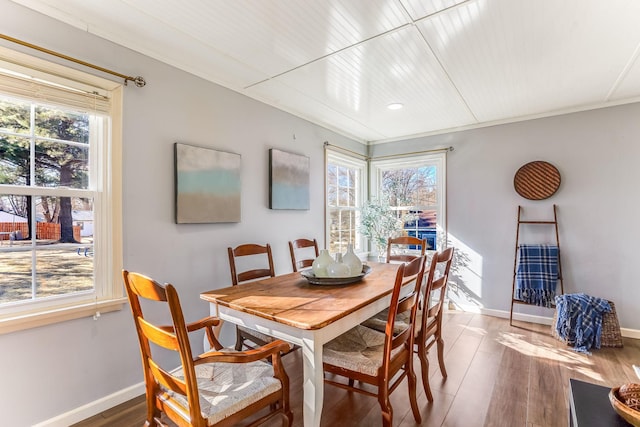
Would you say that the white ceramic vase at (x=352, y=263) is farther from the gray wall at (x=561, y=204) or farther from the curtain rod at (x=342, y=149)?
the gray wall at (x=561, y=204)

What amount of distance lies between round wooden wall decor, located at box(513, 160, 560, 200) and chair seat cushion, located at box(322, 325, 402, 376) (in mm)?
2768

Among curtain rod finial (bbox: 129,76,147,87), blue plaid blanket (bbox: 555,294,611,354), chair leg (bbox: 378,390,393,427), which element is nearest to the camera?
chair leg (bbox: 378,390,393,427)

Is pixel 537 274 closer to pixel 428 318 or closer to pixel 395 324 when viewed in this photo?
pixel 428 318

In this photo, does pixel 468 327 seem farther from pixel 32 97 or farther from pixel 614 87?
pixel 32 97

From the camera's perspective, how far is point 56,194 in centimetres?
183

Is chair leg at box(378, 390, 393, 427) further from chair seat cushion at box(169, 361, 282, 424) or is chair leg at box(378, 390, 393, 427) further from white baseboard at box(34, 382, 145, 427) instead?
white baseboard at box(34, 382, 145, 427)

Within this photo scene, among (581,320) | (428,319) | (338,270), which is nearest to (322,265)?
(338,270)

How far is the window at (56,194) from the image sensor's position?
1672mm

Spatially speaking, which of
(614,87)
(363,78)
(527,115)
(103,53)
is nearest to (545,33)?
(363,78)

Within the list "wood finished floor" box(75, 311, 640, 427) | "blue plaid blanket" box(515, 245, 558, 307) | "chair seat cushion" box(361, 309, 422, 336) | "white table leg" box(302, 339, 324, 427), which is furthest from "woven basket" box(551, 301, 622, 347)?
"white table leg" box(302, 339, 324, 427)

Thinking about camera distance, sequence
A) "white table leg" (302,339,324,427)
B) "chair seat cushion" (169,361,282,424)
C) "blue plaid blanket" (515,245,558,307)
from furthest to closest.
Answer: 1. "blue plaid blanket" (515,245,558,307)
2. "white table leg" (302,339,324,427)
3. "chair seat cushion" (169,361,282,424)

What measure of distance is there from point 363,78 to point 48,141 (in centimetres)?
223

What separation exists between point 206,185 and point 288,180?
0.99 metres

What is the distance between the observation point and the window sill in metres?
1.60
